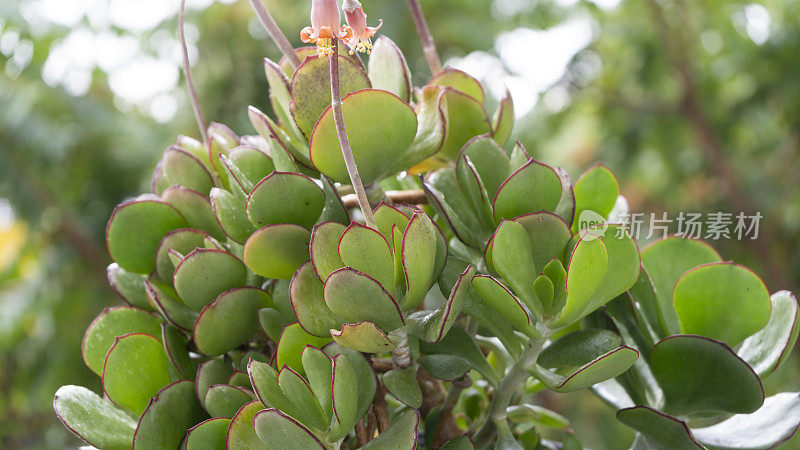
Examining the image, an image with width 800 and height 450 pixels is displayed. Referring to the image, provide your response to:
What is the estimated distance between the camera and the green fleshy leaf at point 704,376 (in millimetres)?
276

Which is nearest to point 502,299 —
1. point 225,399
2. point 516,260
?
point 516,260

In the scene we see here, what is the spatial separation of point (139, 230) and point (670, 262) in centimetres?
28

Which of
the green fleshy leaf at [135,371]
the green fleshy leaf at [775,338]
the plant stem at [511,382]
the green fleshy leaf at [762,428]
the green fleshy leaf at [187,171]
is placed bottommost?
the green fleshy leaf at [762,428]

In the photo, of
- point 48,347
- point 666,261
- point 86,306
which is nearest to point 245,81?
point 86,306

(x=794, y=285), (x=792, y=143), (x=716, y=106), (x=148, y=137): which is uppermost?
(x=148, y=137)

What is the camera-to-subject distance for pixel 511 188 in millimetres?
287

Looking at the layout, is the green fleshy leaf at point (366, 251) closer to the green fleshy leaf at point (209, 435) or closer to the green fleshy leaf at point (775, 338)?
the green fleshy leaf at point (209, 435)

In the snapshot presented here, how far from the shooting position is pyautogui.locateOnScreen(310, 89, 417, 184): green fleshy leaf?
27cm

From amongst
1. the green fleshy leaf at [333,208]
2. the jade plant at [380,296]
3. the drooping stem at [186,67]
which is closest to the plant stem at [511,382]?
the jade plant at [380,296]

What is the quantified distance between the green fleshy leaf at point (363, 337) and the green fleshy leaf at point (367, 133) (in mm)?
80

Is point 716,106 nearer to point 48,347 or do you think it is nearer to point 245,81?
point 245,81

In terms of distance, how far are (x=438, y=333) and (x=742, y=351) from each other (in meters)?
0.19

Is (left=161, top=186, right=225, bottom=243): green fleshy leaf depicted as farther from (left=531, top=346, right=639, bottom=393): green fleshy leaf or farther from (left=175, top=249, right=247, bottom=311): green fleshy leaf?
(left=531, top=346, right=639, bottom=393): green fleshy leaf

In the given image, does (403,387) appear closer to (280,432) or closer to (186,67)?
(280,432)
